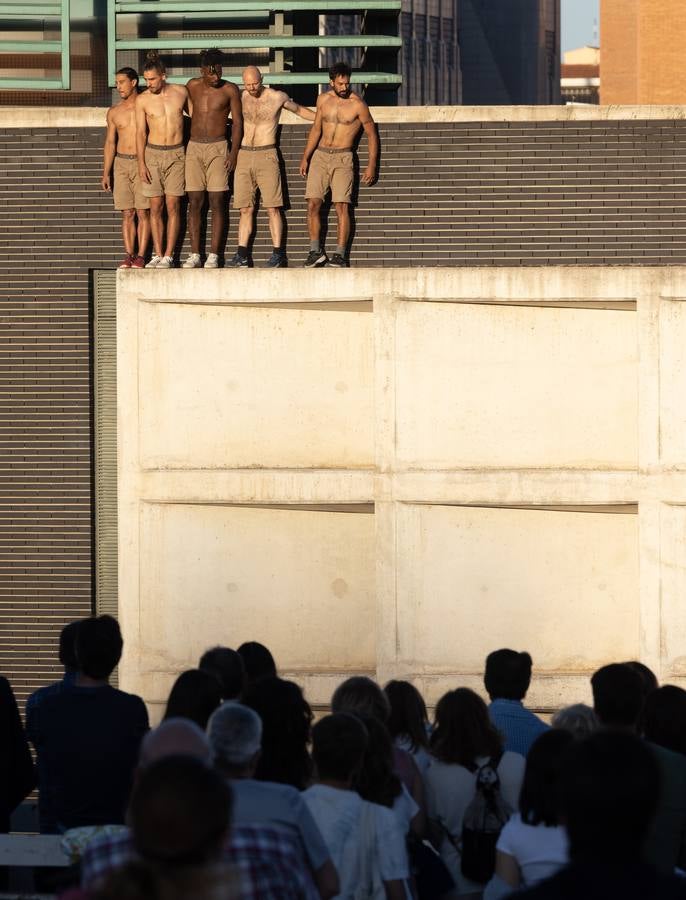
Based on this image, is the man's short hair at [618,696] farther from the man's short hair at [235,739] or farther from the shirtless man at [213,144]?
the shirtless man at [213,144]

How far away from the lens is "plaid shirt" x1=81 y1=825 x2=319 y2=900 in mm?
3975

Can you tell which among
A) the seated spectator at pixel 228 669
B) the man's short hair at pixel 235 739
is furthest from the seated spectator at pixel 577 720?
the seated spectator at pixel 228 669

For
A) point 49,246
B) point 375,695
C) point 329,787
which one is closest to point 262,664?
point 375,695

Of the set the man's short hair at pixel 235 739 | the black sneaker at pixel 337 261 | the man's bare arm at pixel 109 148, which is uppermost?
the man's bare arm at pixel 109 148

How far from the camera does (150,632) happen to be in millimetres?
12680

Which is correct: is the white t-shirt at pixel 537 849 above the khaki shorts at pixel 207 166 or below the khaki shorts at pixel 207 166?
below

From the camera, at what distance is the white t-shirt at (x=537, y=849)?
17.0 ft

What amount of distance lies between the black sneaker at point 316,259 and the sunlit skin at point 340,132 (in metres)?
0.13

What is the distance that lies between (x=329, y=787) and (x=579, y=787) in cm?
209

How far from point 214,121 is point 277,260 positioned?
1243 mm

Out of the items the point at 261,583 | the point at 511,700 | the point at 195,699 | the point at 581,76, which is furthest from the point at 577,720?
the point at 581,76

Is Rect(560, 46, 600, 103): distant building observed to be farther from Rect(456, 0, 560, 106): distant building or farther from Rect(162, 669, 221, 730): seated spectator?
Rect(162, 669, 221, 730): seated spectator

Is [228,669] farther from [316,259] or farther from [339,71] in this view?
[339,71]

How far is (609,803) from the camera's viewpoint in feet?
11.2
